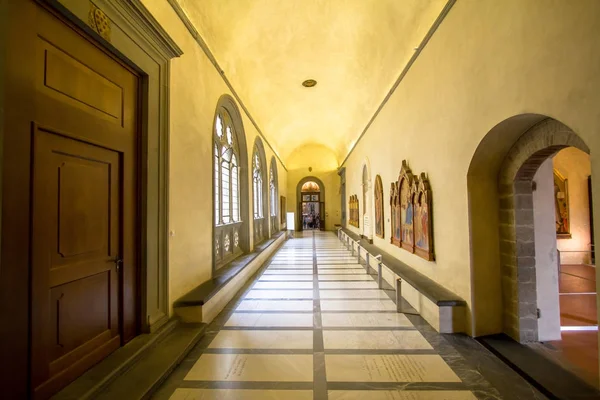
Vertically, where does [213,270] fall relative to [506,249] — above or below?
below

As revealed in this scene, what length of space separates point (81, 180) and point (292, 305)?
3.52 m

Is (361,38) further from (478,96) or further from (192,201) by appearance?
(192,201)

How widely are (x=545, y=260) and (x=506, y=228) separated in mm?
524

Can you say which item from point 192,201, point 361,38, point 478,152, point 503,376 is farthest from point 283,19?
point 503,376

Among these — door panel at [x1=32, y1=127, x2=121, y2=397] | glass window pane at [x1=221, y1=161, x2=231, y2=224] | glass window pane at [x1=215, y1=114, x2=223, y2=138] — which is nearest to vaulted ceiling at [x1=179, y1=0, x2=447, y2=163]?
glass window pane at [x1=215, y1=114, x2=223, y2=138]

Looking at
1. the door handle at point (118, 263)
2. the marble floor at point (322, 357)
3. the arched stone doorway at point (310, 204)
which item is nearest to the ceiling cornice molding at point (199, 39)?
the door handle at point (118, 263)

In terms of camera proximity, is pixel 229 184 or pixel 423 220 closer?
pixel 423 220

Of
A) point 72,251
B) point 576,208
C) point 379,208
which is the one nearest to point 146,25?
point 72,251

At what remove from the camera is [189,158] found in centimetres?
437

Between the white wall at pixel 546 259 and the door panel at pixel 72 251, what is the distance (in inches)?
174

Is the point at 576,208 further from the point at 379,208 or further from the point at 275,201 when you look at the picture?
the point at 275,201

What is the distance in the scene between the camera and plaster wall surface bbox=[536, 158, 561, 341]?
131 inches

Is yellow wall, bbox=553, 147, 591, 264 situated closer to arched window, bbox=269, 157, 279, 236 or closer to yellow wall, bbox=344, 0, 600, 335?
yellow wall, bbox=344, 0, 600, 335

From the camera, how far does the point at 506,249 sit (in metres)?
3.45
